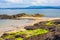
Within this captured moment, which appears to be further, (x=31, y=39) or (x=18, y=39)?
(x=18, y=39)

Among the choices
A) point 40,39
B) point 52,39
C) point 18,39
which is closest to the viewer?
point 52,39

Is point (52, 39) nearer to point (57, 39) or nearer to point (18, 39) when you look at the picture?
point (57, 39)

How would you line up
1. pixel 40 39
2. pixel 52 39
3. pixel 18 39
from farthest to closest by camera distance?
pixel 18 39 < pixel 40 39 < pixel 52 39

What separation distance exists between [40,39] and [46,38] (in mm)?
555

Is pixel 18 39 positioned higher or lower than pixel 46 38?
lower

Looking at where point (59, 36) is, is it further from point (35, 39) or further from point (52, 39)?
point (35, 39)

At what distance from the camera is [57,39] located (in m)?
12.0

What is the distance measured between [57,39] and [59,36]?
0.64ft

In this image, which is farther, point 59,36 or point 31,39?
point 31,39

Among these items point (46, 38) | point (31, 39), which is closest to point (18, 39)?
point (31, 39)

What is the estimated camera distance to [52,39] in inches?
470

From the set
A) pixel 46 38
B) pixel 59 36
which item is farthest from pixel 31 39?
pixel 59 36

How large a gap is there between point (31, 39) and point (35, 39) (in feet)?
0.82

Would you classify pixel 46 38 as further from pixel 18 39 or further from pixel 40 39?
pixel 18 39
